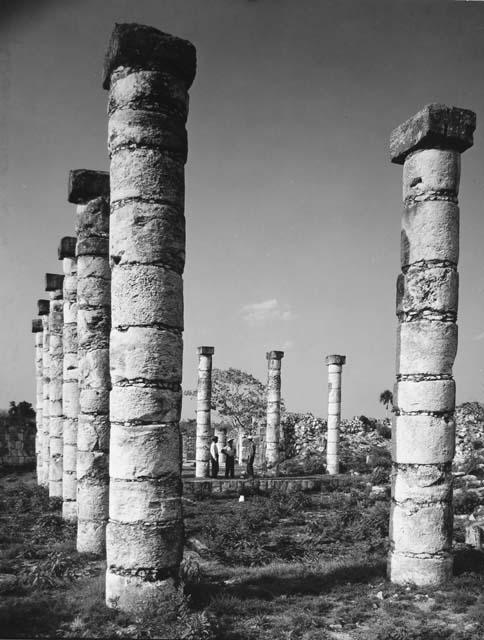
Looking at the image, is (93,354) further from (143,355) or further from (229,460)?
(229,460)

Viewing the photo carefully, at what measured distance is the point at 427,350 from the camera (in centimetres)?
840

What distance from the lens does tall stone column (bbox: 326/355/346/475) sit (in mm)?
22703

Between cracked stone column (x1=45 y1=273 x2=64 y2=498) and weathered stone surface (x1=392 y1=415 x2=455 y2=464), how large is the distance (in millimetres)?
9774

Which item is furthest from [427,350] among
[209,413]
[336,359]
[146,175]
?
[209,413]

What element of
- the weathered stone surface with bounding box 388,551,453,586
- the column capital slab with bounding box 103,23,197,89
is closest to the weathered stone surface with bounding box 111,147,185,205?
the column capital slab with bounding box 103,23,197,89

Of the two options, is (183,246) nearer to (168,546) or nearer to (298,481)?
(168,546)

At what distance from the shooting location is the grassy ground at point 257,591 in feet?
21.0

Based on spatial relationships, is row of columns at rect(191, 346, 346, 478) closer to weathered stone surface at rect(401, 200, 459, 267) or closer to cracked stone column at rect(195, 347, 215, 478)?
cracked stone column at rect(195, 347, 215, 478)

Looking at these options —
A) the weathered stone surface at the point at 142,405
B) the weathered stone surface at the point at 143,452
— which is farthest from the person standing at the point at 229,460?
the weathered stone surface at the point at 142,405

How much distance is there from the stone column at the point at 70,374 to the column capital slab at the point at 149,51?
250 inches

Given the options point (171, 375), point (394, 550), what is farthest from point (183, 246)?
point (394, 550)

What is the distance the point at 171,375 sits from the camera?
7.31 metres

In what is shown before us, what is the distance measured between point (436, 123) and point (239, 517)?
30.0ft

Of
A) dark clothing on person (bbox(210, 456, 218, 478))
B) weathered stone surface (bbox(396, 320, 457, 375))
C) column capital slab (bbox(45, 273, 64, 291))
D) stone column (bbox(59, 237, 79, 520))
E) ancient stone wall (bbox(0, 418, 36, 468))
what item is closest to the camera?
weathered stone surface (bbox(396, 320, 457, 375))
